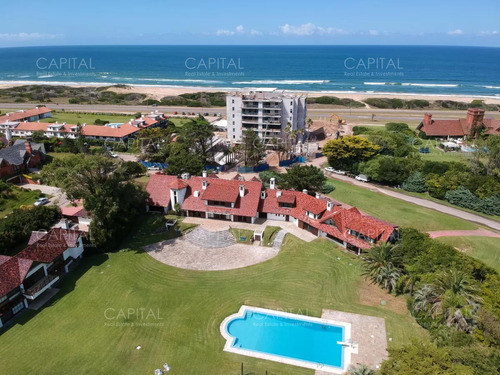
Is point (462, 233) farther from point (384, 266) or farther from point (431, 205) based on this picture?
point (384, 266)

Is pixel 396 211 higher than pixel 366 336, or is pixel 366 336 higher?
pixel 396 211

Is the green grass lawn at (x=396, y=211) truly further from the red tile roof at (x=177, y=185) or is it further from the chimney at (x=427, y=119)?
the chimney at (x=427, y=119)

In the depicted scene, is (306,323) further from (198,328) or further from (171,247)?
(171,247)

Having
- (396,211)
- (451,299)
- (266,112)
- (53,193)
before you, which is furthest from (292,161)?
(451,299)

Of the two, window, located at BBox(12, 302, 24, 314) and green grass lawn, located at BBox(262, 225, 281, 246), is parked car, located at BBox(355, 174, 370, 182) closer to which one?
green grass lawn, located at BBox(262, 225, 281, 246)

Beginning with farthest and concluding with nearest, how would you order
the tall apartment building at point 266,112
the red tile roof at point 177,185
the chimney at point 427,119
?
the chimney at point 427,119
the tall apartment building at point 266,112
the red tile roof at point 177,185

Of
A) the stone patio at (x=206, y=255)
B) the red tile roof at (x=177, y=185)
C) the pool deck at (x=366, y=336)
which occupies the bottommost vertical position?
the pool deck at (x=366, y=336)

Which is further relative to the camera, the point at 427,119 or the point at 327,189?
the point at 427,119

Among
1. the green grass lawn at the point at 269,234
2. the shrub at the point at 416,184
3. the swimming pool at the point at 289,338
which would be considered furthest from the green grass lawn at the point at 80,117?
the swimming pool at the point at 289,338
